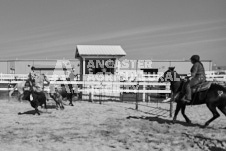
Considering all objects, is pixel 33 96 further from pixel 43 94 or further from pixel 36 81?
pixel 36 81

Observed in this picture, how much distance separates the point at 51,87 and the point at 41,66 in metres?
29.7

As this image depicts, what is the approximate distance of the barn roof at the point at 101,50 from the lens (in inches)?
603

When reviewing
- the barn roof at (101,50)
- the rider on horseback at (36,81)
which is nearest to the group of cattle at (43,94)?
the rider on horseback at (36,81)

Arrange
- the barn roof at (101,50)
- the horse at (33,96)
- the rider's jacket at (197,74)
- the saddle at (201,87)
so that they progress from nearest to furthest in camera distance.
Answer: the saddle at (201,87)
the rider's jacket at (197,74)
the horse at (33,96)
the barn roof at (101,50)

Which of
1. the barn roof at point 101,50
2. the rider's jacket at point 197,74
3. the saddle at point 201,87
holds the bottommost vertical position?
the saddle at point 201,87

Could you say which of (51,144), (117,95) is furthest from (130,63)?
(51,144)

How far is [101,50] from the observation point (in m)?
16.2

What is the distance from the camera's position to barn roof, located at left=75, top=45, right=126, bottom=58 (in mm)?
15320

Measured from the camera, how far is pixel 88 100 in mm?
15133

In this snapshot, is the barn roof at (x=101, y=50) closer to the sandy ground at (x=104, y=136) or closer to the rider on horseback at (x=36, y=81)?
the rider on horseback at (x=36, y=81)

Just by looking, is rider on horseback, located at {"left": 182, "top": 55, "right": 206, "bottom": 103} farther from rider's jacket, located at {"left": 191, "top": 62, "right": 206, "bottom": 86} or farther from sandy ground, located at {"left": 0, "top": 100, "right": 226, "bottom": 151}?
sandy ground, located at {"left": 0, "top": 100, "right": 226, "bottom": 151}

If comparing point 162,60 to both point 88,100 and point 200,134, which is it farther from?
point 200,134

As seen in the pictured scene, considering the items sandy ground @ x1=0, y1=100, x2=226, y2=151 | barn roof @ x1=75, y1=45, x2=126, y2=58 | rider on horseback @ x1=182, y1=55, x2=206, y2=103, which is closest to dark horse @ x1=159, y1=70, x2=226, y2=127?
rider on horseback @ x1=182, y1=55, x2=206, y2=103

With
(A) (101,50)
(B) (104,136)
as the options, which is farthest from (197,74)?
(A) (101,50)
